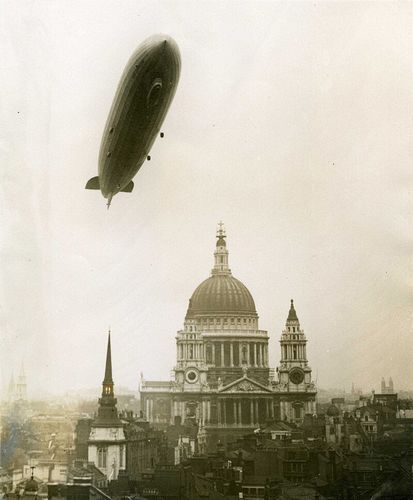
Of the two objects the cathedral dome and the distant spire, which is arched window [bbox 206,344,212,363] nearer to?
the cathedral dome

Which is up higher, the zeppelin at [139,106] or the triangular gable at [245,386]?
the zeppelin at [139,106]

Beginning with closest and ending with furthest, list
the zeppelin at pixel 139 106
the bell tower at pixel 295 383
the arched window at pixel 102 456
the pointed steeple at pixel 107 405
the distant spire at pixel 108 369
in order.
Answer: the zeppelin at pixel 139 106
the distant spire at pixel 108 369
the arched window at pixel 102 456
the pointed steeple at pixel 107 405
the bell tower at pixel 295 383

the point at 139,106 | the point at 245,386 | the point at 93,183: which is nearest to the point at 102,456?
the point at 93,183

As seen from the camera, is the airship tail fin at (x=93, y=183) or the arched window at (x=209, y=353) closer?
the airship tail fin at (x=93, y=183)

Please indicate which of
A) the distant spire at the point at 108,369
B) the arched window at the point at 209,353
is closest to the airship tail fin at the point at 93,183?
the distant spire at the point at 108,369

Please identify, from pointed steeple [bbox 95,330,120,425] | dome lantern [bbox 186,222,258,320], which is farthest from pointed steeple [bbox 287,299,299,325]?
dome lantern [bbox 186,222,258,320]

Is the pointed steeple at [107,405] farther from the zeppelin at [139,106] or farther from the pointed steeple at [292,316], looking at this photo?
the zeppelin at [139,106]
